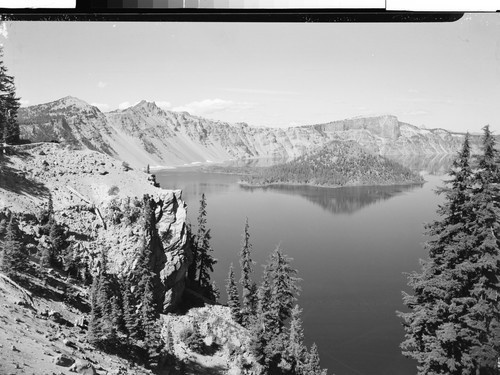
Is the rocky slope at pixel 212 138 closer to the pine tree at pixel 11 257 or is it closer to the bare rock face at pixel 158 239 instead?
the bare rock face at pixel 158 239

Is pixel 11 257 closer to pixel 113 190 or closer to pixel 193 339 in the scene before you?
pixel 113 190

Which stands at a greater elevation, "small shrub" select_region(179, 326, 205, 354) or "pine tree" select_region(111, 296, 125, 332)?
"pine tree" select_region(111, 296, 125, 332)

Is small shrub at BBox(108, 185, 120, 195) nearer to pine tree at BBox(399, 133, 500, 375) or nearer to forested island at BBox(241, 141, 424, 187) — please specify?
pine tree at BBox(399, 133, 500, 375)

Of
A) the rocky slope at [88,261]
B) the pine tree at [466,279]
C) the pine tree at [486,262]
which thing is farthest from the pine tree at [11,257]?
the pine tree at [486,262]

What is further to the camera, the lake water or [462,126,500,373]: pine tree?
the lake water

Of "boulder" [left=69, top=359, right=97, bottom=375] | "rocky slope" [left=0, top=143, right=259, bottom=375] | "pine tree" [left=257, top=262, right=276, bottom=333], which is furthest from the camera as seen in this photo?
"pine tree" [left=257, top=262, right=276, bottom=333]

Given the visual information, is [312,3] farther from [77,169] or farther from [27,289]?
[77,169]

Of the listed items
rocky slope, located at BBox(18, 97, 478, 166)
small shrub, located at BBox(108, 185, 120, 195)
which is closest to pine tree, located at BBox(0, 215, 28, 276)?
small shrub, located at BBox(108, 185, 120, 195)

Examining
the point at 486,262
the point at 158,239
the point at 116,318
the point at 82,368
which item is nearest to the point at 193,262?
the point at 158,239
